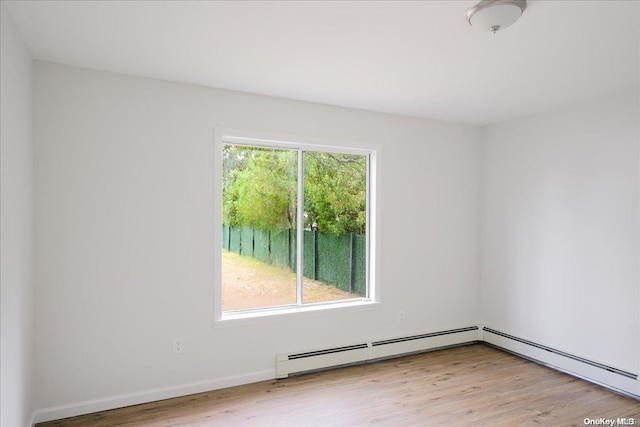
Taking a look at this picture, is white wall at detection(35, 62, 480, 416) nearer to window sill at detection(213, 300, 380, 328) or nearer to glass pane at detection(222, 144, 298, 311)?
window sill at detection(213, 300, 380, 328)

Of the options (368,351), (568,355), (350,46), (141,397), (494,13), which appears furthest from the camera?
(368,351)

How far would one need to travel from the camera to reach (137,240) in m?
2.85

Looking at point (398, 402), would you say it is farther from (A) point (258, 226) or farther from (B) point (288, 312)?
(A) point (258, 226)

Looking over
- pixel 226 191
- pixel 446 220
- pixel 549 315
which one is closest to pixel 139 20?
pixel 226 191

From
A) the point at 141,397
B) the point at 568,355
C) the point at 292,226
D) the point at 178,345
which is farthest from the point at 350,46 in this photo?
the point at 568,355

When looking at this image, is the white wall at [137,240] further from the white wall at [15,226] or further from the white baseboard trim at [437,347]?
the white wall at [15,226]

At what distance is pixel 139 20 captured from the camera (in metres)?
2.03

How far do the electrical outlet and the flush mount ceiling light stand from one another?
2.92 meters

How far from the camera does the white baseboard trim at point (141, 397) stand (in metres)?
2.60

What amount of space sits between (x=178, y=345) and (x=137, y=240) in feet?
2.89

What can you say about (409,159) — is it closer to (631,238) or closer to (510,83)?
(510,83)

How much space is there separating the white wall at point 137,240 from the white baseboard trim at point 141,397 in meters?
0.01

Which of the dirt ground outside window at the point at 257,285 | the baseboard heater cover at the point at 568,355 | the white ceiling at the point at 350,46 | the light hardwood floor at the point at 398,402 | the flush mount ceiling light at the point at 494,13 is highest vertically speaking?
the white ceiling at the point at 350,46

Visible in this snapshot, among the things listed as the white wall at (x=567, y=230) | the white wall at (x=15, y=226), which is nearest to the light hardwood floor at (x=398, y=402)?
the white wall at (x=567, y=230)
